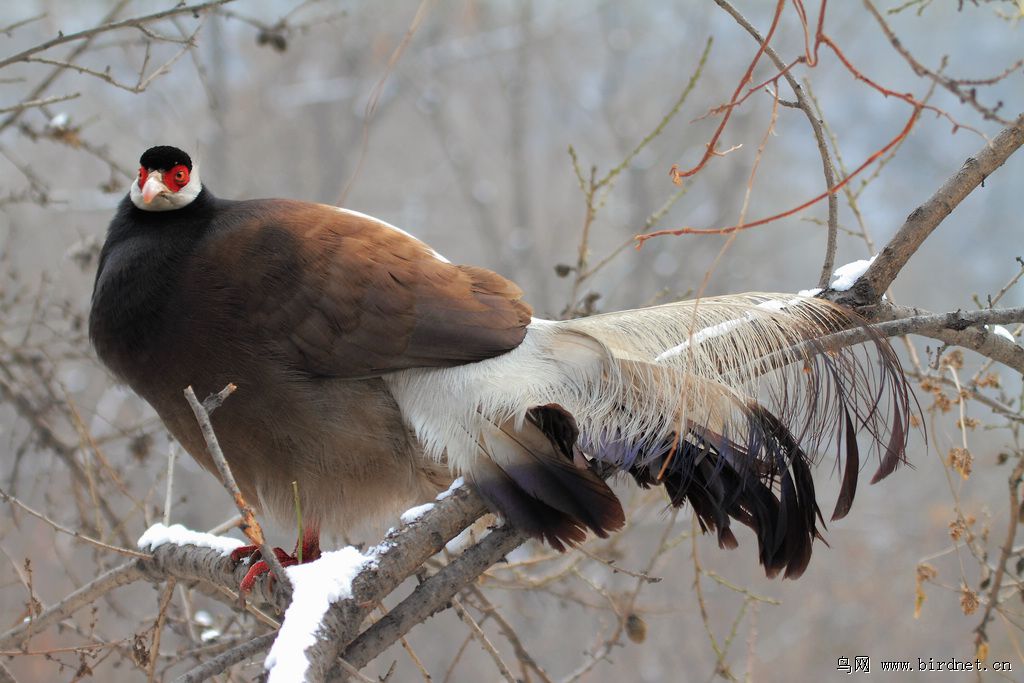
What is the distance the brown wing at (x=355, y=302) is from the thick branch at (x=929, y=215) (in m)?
0.96

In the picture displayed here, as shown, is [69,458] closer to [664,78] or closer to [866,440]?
[866,440]

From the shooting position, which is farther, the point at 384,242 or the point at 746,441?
the point at 384,242

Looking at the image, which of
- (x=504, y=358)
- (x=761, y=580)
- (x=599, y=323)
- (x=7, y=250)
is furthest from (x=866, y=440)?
(x=761, y=580)

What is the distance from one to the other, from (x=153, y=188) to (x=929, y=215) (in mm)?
2221

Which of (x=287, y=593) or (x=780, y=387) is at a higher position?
(x=780, y=387)

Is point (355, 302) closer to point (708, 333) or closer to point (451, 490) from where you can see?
point (451, 490)

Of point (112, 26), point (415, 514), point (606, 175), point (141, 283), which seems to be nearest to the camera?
point (415, 514)

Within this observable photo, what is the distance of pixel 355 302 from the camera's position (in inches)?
109

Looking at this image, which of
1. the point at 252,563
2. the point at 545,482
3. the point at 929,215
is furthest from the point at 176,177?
the point at 929,215

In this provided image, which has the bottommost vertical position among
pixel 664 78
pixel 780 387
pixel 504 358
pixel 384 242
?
pixel 780 387

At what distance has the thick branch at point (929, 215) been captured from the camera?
219 cm

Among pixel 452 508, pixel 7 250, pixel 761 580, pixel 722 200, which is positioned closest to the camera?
pixel 452 508

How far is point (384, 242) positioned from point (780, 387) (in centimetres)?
128

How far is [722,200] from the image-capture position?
1115 centimetres
